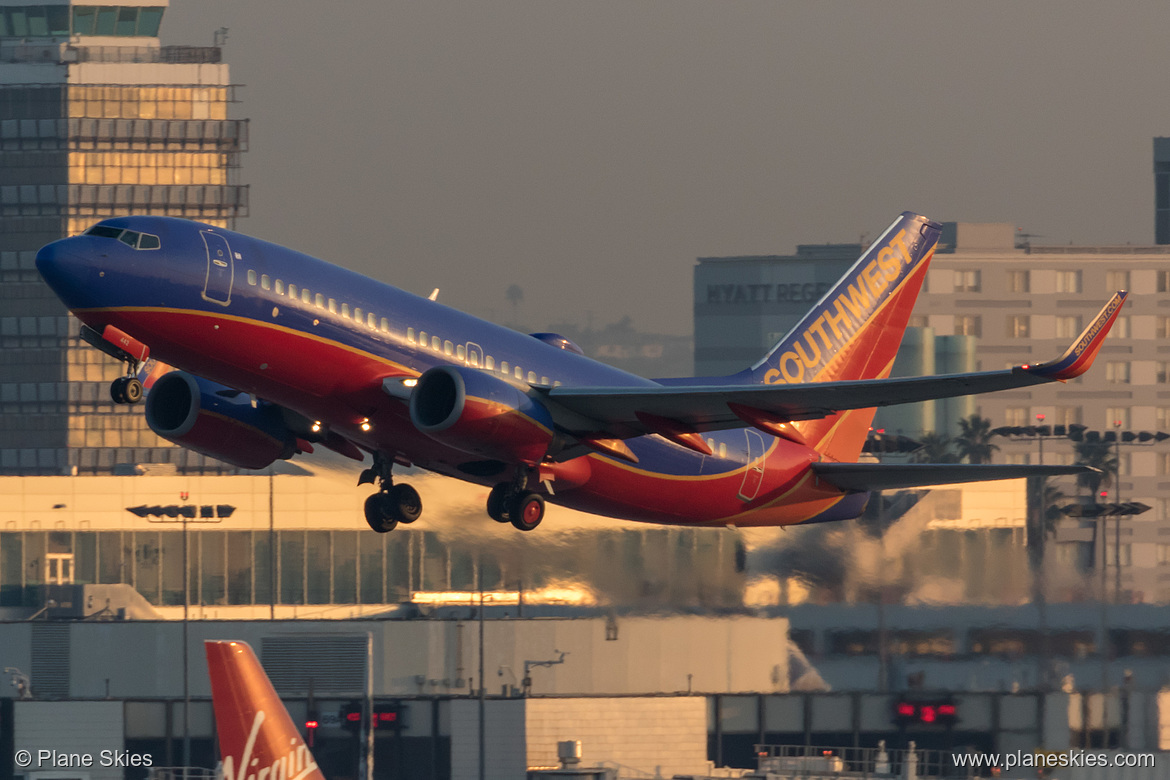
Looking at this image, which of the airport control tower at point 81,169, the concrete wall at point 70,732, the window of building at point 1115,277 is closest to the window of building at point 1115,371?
the window of building at point 1115,277

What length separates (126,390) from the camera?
95.3ft

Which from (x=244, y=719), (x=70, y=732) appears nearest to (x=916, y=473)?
(x=244, y=719)

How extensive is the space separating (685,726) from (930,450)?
4872 cm

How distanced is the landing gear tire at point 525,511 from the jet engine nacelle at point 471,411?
5.12 ft

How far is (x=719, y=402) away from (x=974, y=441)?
106669mm

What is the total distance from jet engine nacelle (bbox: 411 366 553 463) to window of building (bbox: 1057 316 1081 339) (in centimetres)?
14222

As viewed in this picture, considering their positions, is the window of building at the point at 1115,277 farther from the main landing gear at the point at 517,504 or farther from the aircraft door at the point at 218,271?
the aircraft door at the point at 218,271

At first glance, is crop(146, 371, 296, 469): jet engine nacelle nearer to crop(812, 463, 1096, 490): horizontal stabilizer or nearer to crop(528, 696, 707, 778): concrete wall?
crop(812, 463, 1096, 490): horizontal stabilizer

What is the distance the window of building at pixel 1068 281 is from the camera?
552 ft

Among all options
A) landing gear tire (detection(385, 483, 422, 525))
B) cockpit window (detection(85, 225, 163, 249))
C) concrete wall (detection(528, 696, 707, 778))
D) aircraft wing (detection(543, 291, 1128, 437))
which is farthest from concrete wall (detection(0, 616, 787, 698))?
cockpit window (detection(85, 225, 163, 249))

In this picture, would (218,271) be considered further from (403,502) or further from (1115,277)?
(1115,277)

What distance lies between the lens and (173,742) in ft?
188

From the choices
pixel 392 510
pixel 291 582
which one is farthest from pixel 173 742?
pixel 392 510

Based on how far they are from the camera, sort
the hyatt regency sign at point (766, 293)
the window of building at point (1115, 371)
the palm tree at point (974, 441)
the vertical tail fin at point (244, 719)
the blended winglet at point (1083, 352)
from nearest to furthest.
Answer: the blended winglet at point (1083, 352), the vertical tail fin at point (244, 719), the palm tree at point (974, 441), the window of building at point (1115, 371), the hyatt regency sign at point (766, 293)
